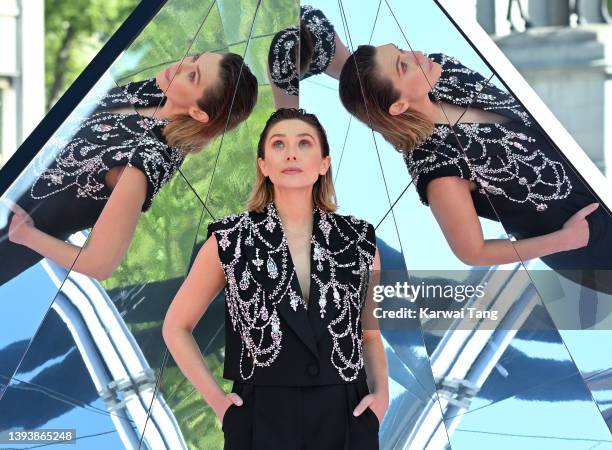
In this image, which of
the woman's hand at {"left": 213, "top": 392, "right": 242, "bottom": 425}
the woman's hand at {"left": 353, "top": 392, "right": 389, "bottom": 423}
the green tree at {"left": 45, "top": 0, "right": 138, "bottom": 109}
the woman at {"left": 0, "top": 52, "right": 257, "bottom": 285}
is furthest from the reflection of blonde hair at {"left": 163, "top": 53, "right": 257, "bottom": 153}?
the green tree at {"left": 45, "top": 0, "right": 138, "bottom": 109}

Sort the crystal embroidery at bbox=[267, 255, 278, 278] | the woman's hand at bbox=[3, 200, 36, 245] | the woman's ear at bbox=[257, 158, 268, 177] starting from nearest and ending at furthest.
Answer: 1. the crystal embroidery at bbox=[267, 255, 278, 278]
2. the woman's ear at bbox=[257, 158, 268, 177]
3. the woman's hand at bbox=[3, 200, 36, 245]

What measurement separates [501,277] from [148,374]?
111 centimetres

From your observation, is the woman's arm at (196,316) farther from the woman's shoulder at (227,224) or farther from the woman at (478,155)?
the woman at (478,155)

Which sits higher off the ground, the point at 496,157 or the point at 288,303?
the point at 496,157

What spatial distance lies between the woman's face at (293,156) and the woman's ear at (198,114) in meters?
0.44

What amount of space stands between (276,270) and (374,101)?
760 millimetres

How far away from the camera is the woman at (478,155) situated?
12.0 ft

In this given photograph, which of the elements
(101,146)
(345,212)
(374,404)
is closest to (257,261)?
(374,404)

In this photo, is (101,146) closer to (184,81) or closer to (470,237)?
(184,81)

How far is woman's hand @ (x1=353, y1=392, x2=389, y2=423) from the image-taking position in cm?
311

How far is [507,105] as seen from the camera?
145 inches

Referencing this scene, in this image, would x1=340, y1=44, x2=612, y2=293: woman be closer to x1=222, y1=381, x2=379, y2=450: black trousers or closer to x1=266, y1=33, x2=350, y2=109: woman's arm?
x1=266, y1=33, x2=350, y2=109: woman's arm

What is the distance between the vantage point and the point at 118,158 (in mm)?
3684

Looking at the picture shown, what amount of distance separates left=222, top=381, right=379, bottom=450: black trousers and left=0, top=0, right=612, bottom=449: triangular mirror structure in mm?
671
